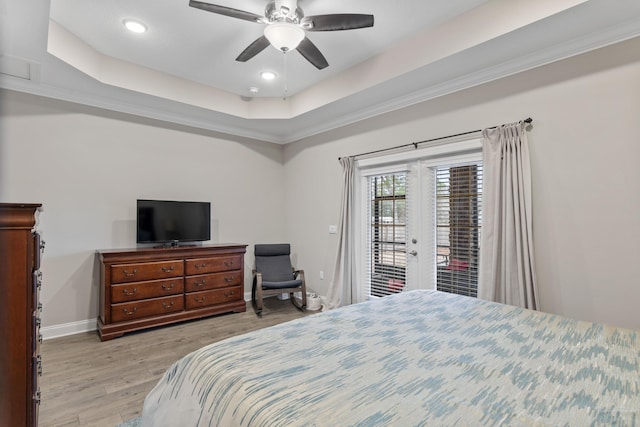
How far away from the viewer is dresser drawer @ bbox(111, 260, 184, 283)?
11.3ft

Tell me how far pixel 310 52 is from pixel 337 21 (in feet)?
1.48

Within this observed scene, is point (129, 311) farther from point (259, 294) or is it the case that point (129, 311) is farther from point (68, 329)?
point (259, 294)

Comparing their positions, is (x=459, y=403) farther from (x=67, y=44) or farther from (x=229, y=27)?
(x=67, y=44)

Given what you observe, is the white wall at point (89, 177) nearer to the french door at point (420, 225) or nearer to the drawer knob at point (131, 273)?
the drawer knob at point (131, 273)

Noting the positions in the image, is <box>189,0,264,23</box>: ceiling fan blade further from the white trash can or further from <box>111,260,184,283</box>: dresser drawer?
the white trash can

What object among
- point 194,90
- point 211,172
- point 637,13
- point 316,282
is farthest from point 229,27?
point 316,282

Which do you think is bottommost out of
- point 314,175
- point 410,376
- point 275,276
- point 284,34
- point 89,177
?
point 275,276

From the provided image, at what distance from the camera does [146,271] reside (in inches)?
142

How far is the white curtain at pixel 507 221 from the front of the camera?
104 inches

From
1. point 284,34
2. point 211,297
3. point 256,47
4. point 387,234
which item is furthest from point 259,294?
point 284,34

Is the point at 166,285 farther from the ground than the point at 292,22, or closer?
closer

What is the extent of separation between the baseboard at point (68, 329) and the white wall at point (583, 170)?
476 centimetres

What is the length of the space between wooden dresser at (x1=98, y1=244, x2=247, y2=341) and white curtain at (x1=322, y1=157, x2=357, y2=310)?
1380mm

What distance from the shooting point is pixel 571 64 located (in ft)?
8.39
